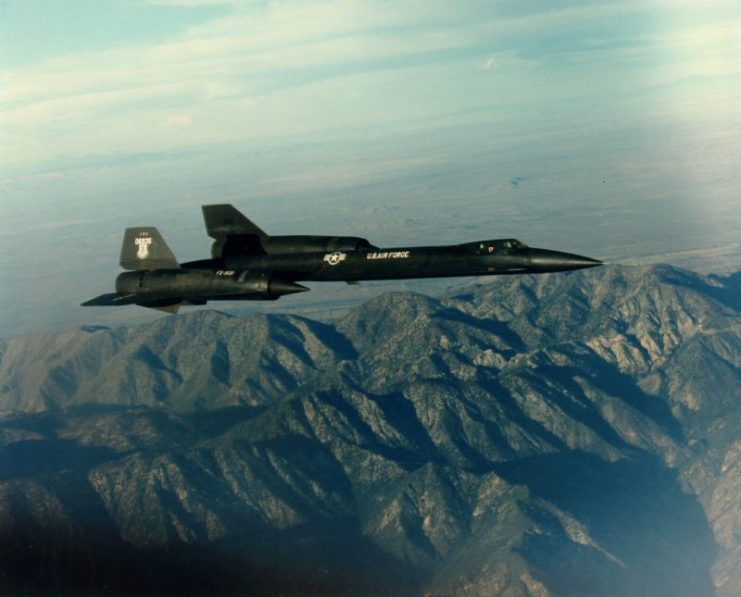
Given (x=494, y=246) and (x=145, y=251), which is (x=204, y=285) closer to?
(x=145, y=251)

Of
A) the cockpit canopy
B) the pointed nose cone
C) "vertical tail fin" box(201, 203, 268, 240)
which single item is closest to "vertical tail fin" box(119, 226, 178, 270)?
"vertical tail fin" box(201, 203, 268, 240)

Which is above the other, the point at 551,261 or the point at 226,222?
the point at 226,222

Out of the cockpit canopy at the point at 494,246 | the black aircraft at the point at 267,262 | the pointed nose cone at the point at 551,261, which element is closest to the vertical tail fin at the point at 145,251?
the black aircraft at the point at 267,262

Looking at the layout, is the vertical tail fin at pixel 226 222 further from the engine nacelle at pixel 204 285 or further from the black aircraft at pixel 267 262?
the engine nacelle at pixel 204 285

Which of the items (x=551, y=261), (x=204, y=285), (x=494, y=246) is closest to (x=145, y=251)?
(x=204, y=285)

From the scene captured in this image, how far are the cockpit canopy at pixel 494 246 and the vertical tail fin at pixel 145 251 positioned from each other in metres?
29.6

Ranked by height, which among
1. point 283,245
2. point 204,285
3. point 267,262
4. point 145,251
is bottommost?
point 204,285

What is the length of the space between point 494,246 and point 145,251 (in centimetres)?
3465

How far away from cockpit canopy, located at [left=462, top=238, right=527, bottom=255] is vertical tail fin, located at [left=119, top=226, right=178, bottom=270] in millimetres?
29567

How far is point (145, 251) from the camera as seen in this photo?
85.5 m

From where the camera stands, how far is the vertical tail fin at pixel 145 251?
85.1 metres

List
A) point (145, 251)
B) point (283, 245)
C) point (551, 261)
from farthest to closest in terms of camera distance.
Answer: point (145, 251), point (283, 245), point (551, 261)

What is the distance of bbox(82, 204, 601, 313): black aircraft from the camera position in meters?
79.8

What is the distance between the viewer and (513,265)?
80375mm
